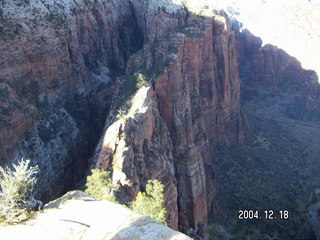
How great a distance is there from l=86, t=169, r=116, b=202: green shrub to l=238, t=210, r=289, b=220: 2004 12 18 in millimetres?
29883

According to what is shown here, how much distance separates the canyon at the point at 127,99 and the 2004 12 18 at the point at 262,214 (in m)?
2.94

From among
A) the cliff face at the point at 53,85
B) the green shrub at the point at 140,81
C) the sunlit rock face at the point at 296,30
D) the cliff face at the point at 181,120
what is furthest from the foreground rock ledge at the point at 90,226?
the sunlit rock face at the point at 296,30

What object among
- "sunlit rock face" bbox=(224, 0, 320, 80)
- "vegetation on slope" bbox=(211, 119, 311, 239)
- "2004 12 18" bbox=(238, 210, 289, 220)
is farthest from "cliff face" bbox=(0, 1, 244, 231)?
"sunlit rock face" bbox=(224, 0, 320, 80)

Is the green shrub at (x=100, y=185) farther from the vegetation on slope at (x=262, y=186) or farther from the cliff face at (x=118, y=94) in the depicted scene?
the vegetation on slope at (x=262, y=186)

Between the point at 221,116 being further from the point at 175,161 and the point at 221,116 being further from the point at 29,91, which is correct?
the point at 29,91

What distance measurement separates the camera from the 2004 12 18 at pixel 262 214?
50906 millimetres

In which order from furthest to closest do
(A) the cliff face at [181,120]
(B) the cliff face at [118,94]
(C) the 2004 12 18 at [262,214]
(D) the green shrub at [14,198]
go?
(C) the 2004 12 18 at [262,214]
(B) the cliff face at [118,94]
(A) the cliff face at [181,120]
(D) the green shrub at [14,198]

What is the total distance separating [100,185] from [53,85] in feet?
63.7

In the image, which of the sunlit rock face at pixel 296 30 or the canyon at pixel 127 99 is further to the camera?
the sunlit rock face at pixel 296 30

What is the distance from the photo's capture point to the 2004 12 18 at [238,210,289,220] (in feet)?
167

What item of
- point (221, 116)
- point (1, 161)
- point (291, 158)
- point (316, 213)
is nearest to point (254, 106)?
point (291, 158)

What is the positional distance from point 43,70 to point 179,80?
1838cm

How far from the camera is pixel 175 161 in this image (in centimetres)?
4466

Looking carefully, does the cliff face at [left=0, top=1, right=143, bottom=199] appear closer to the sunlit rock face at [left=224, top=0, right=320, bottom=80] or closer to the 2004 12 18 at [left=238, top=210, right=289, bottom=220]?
the 2004 12 18 at [left=238, top=210, right=289, bottom=220]
